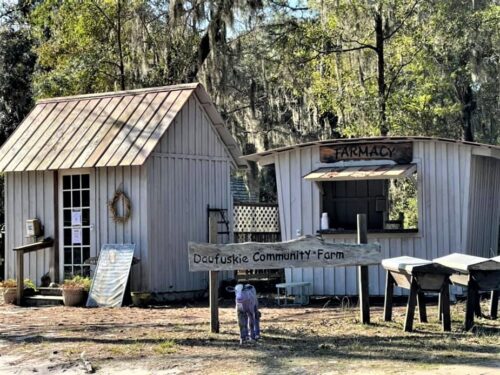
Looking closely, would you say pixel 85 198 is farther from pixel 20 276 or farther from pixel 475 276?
pixel 475 276

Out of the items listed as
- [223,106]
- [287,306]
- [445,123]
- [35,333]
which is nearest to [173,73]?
[223,106]

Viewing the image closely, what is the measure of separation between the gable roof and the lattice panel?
1.16 metres

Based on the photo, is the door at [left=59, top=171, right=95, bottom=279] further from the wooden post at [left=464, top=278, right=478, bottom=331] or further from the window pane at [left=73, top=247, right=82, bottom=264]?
the wooden post at [left=464, top=278, right=478, bottom=331]

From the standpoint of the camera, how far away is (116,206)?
14.6 metres

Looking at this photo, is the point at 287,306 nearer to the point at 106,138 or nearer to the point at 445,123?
the point at 106,138

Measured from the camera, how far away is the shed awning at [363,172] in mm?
13172

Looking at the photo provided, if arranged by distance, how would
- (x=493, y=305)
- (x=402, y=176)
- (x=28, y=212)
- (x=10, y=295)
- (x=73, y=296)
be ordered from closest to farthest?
1. (x=493, y=305)
2. (x=402, y=176)
3. (x=73, y=296)
4. (x=10, y=295)
5. (x=28, y=212)

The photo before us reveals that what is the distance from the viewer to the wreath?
1443cm

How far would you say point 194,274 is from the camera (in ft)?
50.3

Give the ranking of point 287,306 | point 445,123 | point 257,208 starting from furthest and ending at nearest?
1. point 445,123
2. point 257,208
3. point 287,306

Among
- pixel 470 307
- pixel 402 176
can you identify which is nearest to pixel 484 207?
pixel 402 176

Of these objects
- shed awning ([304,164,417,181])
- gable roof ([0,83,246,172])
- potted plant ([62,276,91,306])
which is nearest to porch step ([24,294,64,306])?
potted plant ([62,276,91,306])

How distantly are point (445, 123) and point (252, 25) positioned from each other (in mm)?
7210

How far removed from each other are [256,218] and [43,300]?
16.8 feet
